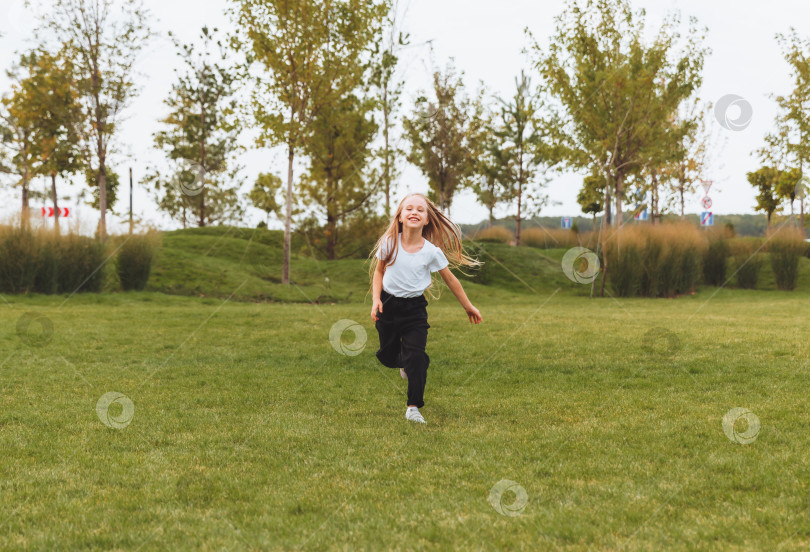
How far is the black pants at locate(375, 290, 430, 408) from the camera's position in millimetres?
5625

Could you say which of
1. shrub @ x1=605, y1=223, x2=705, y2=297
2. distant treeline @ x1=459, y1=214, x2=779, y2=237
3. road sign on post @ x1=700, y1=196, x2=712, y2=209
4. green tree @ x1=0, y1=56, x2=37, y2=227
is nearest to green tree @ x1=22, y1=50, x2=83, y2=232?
green tree @ x1=0, y1=56, x2=37, y2=227

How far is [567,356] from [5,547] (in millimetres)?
7303

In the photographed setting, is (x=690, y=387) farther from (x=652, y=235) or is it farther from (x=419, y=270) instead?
(x=652, y=235)

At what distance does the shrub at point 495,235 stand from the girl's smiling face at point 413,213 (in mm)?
29405

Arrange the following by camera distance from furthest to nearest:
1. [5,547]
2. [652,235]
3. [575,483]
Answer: [652,235] < [575,483] < [5,547]

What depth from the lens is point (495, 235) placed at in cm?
3766

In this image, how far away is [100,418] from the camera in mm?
5570

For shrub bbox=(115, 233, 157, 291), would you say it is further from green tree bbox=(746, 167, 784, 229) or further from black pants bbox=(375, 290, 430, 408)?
green tree bbox=(746, 167, 784, 229)

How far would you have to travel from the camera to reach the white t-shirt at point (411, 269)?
19.3 feet

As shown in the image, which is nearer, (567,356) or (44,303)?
(567,356)

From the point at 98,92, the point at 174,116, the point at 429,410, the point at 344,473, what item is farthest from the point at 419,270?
the point at 174,116

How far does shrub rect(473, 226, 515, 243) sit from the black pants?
29.6 meters

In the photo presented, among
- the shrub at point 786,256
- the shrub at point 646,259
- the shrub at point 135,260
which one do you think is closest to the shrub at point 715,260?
the shrub at point 786,256

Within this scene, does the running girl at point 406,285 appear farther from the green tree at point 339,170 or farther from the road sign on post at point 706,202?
the road sign on post at point 706,202
